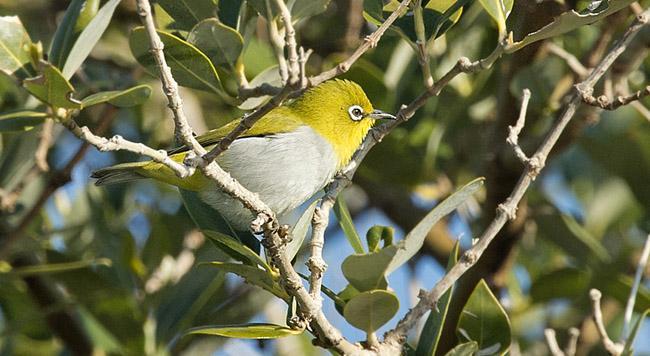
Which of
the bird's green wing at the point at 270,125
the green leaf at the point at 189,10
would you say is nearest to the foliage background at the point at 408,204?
the bird's green wing at the point at 270,125

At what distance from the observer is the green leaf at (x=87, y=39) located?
2.89 meters

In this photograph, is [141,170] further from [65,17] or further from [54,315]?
[54,315]

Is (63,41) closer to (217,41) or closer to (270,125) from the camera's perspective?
(217,41)

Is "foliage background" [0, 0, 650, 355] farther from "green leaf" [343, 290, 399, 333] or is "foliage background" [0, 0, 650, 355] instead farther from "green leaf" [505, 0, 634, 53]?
"green leaf" [343, 290, 399, 333]

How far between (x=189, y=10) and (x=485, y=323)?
132 centimetres

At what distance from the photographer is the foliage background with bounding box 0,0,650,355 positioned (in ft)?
13.4

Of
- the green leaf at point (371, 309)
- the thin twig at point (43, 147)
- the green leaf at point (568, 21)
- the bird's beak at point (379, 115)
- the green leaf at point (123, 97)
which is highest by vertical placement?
the thin twig at point (43, 147)

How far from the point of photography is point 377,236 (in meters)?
2.90

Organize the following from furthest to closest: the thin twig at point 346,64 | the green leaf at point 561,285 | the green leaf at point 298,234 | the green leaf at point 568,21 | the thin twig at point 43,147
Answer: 1. the green leaf at point 561,285
2. the thin twig at point 43,147
3. the green leaf at point 298,234
4. the green leaf at point 568,21
5. the thin twig at point 346,64

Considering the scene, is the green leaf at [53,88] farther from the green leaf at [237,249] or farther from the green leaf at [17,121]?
the green leaf at [237,249]

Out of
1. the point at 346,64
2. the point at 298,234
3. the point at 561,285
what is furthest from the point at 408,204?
the point at 346,64

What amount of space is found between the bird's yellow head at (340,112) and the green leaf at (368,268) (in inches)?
49.3

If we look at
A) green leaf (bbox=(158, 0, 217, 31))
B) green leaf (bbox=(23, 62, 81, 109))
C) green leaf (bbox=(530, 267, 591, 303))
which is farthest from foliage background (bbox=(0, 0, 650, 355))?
green leaf (bbox=(23, 62, 81, 109))

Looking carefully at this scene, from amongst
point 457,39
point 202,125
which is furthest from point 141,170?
point 202,125
